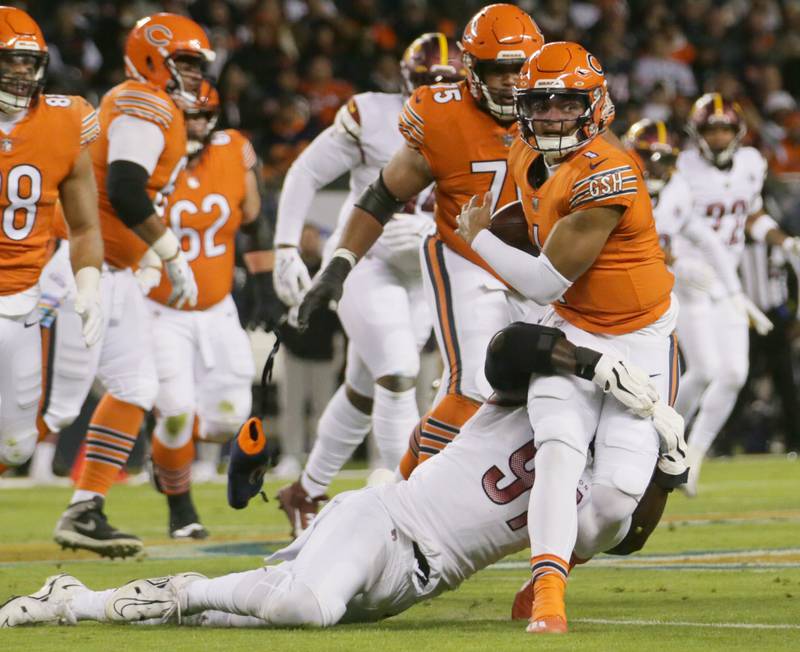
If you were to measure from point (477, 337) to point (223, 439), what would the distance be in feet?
7.35

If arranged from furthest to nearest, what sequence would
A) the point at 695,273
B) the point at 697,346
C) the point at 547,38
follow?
the point at 547,38 → the point at 695,273 → the point at 697,346

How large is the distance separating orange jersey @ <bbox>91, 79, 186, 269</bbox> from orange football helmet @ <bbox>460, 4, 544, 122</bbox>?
1474 mm

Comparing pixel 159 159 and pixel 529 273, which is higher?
pixel 529 273

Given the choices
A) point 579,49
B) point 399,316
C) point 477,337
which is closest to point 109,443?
point 399,316

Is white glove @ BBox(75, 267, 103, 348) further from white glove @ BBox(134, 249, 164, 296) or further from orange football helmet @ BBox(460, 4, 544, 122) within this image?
orange football helmet @ BBox(460, 4, 544, 122)

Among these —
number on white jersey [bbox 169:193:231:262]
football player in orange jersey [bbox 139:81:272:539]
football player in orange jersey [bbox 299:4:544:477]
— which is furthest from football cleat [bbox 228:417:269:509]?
number on white jersey [bbox 169:193:231:262]

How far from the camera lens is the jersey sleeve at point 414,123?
5.41m

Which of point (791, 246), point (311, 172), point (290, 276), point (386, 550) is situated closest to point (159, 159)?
point (311, 172)

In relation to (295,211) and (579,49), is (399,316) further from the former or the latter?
(579,49)

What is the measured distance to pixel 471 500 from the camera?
4.02 metres

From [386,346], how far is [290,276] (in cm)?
46

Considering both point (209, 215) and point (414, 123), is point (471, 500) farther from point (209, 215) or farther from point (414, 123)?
point (209, 215)

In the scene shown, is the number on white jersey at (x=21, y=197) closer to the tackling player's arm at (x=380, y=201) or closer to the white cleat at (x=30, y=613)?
the tackling player's arm at (x=380, y=201)

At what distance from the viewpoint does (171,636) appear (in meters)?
3.86
